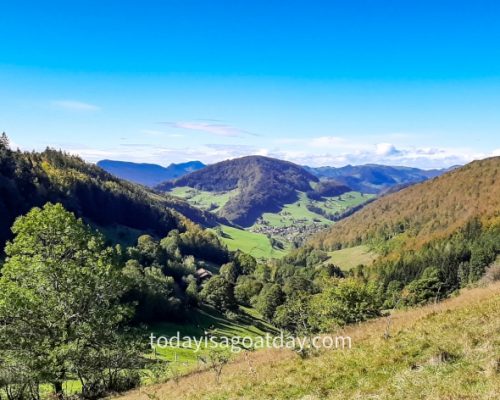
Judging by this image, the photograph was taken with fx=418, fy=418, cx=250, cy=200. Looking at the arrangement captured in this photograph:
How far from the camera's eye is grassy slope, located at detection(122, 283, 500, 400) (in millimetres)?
12391

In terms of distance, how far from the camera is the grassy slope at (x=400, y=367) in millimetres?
12391

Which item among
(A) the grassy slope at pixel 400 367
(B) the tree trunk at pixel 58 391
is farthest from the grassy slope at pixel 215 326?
(A) the grassy slope at pixel 400 367

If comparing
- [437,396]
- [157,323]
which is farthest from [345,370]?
[157,323]

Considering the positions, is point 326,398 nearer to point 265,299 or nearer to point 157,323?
point 157,323

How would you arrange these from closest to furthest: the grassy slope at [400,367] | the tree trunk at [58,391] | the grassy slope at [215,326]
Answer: the grassy slope at [400,367] < the tree trunk at [58,391] < the grassy slope at [215,326]

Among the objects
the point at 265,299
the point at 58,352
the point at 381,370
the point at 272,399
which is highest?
the point at 381,370

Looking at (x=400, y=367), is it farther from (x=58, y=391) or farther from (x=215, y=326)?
(x=215, y=326)

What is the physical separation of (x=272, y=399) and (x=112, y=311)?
50.3 feet

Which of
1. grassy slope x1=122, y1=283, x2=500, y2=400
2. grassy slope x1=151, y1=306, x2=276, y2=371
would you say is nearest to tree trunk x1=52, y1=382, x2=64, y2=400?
grassy slope x1=122, y1=283, x2=500, y2=400

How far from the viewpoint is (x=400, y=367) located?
15.0 m

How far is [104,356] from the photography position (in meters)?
26.8

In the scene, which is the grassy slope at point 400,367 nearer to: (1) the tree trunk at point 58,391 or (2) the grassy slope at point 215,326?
(1) the tree trunk at point 58,391

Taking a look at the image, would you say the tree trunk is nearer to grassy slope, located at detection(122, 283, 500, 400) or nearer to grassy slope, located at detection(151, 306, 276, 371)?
grassy slope, located at detection(122, 283, 500, 400)

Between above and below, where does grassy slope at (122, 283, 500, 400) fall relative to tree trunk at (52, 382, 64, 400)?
above
